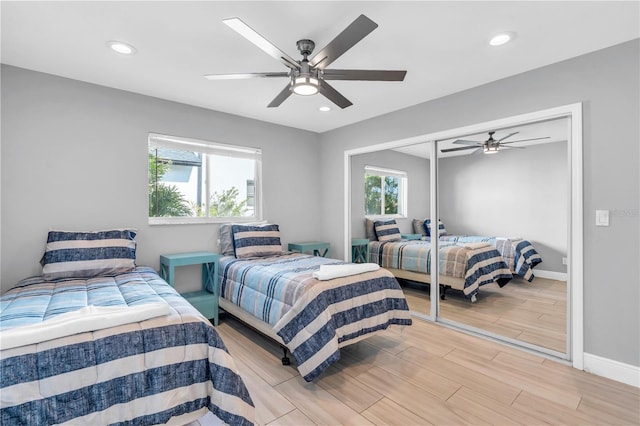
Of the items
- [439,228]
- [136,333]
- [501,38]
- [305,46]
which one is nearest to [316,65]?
[305,46]

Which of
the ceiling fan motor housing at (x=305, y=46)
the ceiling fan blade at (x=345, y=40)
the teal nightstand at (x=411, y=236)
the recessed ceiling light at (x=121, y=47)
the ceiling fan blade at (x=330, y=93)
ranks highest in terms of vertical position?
the recessed ceiling light at (x=121, y=47)

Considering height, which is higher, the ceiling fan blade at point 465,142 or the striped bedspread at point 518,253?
the ceiling fan blade at point 465,142

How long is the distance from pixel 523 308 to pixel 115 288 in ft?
12.4

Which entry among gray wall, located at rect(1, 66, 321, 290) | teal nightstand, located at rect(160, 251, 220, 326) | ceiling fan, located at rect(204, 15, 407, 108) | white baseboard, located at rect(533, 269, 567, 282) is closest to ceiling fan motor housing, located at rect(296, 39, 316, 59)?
ceiling fan, located at rect(204, 15, 407, 108)

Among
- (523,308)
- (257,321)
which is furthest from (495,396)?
(257,321)

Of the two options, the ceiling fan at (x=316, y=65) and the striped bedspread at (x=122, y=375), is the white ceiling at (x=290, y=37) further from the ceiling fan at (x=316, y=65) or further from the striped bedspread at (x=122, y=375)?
the striped bedspread at (x=122, y=375)

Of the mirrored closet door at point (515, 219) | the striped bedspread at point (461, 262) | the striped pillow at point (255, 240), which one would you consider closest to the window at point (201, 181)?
the striped pillow at point (255, 240)

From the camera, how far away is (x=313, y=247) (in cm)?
448

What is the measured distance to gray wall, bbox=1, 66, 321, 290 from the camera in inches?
106

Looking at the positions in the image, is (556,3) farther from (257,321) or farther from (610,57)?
(257,321)

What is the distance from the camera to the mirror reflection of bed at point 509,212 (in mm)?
2734

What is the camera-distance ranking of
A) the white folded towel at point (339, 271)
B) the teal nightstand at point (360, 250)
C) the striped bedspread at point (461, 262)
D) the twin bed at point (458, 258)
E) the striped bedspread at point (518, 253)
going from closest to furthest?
the white folded towel at point (339, 271)
the striped bedspread at point (518, 253)
the twin bed at point (458, 258)
the striped bedspread at point (461, 262)
the teal nightstand at point (360, 250)

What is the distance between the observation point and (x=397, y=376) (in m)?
2.37

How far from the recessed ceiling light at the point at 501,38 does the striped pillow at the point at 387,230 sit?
2.20 metres
